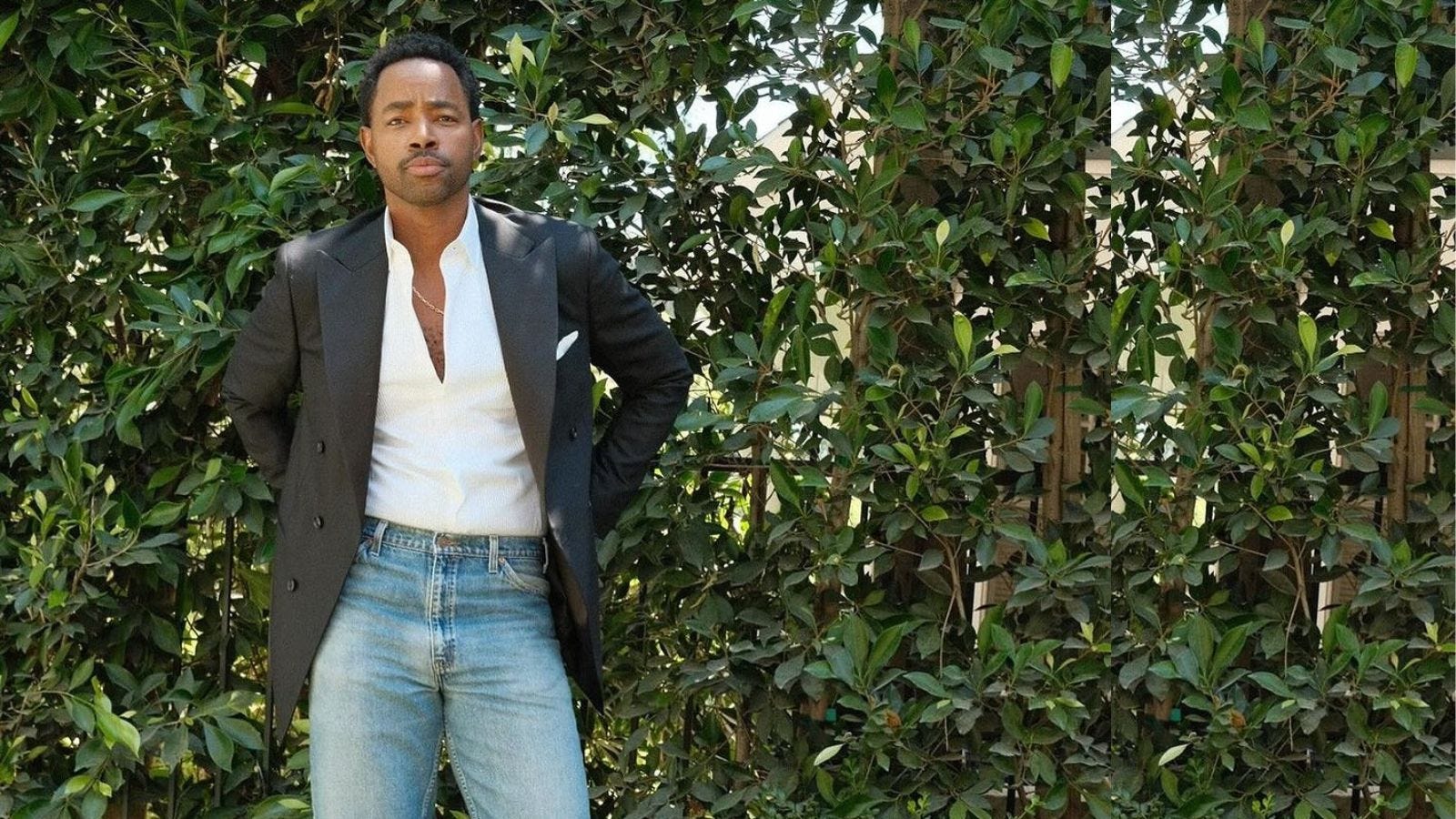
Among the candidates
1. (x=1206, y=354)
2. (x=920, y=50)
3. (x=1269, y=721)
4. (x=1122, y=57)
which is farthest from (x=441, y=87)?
(x=1269, y=721)

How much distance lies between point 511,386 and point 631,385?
0.34 metres

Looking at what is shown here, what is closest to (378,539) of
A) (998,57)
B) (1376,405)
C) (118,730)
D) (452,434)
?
(452,434)

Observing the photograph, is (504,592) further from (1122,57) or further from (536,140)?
(1122,57)

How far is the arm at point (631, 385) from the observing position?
105 inches

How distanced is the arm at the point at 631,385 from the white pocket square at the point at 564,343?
0.32 feet

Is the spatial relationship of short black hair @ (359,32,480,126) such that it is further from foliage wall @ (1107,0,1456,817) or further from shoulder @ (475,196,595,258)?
foliage wall @ (1107,0,1456,817)

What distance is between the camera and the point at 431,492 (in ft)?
7.94

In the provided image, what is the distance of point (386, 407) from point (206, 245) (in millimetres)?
895

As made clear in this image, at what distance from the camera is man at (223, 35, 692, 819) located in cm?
242

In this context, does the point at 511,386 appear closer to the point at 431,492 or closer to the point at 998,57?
the point at 431,492

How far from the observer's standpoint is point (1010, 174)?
9.97 feet

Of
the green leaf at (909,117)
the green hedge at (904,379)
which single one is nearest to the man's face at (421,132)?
the green hedge at (904,379)

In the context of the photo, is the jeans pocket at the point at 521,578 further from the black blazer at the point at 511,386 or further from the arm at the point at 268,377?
the arm at the point at 268,377

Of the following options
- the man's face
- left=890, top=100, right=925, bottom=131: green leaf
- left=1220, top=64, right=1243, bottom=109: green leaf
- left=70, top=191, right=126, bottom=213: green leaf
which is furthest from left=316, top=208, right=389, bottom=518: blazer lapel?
left=1220, top=64, right=1243, bottom=109: green leaf
